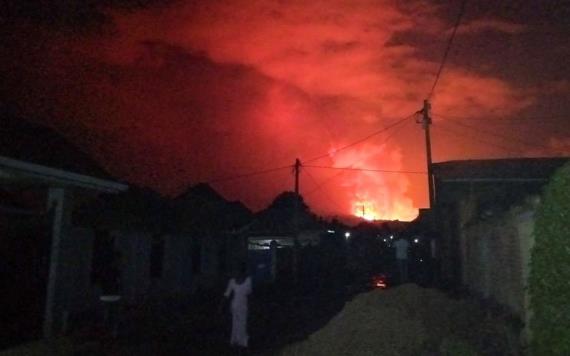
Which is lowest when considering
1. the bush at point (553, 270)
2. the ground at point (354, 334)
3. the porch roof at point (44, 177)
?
the ground at point (354, 334)

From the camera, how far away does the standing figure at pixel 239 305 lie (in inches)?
415

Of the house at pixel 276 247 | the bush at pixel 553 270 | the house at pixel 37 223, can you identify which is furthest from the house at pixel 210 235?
the bush at pixel 553 270

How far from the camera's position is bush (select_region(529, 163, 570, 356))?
642 cm

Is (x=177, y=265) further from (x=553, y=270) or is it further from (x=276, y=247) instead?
(x=553, y=270)

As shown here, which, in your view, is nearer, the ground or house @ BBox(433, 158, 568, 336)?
the ground

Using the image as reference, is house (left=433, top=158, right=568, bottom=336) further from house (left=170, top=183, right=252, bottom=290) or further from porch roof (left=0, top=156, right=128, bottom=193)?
house (left=170, top=183, right=252, bottom=290)

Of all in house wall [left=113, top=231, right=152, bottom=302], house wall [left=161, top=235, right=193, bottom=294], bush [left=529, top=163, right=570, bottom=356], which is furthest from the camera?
house wall [left=161, top=235, right=193, bottom=294]

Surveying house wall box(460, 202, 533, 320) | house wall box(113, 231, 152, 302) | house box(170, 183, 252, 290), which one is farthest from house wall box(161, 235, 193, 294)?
house wall box(460, 202, 533, 320)

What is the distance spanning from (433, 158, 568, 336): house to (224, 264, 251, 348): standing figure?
16.1ft

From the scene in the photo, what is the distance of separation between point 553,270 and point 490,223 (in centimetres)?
578

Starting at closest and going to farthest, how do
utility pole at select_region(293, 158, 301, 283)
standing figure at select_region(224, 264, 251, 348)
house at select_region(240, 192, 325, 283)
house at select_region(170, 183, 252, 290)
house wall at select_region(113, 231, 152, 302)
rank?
standing figure at select_region(224, 264, 251, 348) < house wall at select_region(113, 231, 152, 302) < house at select_region(170, 183, 252, 290) < house at select_region(240, 192, 325, 283) < utility pole at select_region(293, 158, 301, 283)

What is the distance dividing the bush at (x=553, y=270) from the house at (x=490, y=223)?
1113 millimetres

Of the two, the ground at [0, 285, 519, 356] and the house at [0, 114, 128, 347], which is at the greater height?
the house at [0, 114, 128, 347]

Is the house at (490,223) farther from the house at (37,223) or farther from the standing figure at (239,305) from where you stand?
the house at (37,223)
